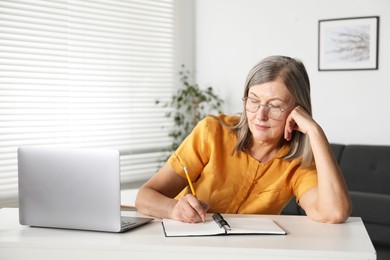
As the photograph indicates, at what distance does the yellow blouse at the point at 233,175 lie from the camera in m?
2.01

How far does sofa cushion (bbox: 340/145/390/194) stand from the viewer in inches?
149

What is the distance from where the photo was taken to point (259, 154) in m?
2.09

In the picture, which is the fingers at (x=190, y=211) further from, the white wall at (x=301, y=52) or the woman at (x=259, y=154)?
the white wall at (x=301, y=52)

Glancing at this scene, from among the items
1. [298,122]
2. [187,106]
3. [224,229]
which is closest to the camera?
[224,229]

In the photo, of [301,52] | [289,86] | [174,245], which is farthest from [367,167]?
[174,245]

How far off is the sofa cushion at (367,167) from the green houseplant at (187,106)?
4.35 feet

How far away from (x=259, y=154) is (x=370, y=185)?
2.03 metres

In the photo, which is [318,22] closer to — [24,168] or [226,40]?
[226,40]

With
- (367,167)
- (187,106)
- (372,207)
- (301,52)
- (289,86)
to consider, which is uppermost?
(301,52)

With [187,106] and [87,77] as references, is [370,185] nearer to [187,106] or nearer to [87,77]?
[187,106]

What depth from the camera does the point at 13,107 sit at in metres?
3.63

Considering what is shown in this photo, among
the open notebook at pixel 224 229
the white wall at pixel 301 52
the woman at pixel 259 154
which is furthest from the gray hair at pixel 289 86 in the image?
the white wall at pixel 301 52

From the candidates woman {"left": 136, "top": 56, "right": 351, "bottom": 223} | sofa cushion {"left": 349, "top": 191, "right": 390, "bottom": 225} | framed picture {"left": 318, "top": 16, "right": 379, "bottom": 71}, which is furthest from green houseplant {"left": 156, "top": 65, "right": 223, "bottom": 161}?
woman {"left": 136, "top": 56, "right": 351, "bottom": 223}

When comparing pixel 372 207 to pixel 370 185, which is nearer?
pixel 372 207
